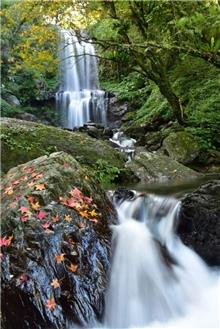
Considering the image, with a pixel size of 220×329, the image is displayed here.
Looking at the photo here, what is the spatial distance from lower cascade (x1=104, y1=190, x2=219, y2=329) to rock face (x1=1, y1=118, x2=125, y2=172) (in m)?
2.22

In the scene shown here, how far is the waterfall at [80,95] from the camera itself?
1324 centimetres

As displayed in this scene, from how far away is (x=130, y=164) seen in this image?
22.3 ft

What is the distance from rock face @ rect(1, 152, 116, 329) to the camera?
2.84 m

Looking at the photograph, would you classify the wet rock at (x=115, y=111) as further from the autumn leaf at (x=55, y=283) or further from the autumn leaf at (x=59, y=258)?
the autumn leaf at (x=55, y=283)

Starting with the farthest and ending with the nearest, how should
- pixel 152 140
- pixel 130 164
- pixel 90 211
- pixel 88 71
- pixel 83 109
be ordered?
1. pixel 88 71
2. pixel 83 109
3. pixel 152 140
4. pixel 130 164
5. pixel 90 211

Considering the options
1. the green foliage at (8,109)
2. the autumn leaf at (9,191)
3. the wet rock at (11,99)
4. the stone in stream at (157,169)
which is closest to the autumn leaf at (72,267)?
the autumn leaf at (9,191)

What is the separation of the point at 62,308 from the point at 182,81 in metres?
7.91

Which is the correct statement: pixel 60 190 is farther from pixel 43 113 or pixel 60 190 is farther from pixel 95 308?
pixel 43 113

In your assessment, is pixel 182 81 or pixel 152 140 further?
pixel 182 81

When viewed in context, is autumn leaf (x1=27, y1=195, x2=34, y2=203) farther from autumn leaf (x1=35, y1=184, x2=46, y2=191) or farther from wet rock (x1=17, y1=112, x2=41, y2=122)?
wet rock (x1=17, y1=112, x2=41, y2=122)

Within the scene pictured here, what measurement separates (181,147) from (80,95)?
301 inches

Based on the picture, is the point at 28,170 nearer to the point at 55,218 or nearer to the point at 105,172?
the point at 55,218

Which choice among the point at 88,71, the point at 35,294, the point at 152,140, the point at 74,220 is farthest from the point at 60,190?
the point at 88,71

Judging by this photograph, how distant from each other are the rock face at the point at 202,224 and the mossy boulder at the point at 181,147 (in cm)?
320
